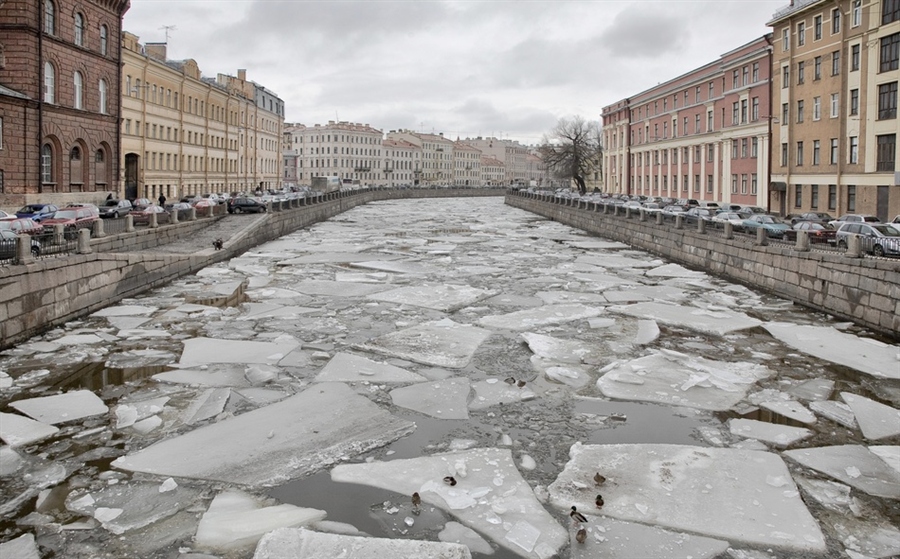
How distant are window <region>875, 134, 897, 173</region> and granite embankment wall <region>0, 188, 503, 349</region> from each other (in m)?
28.2

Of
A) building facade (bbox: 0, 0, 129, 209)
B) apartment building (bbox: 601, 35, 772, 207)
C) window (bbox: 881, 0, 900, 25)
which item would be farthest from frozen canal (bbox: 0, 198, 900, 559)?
apartment building (bbox: 601, 35, 772, 207)

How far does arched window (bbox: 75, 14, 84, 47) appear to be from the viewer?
119 ft

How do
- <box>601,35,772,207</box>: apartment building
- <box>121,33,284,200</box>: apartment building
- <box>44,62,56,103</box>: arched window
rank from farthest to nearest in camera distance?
1. <box>601,35,772,207</box>: apartment building
2. <box>121,33,284,200</box>: apartment building
3. <box>44,62,56,103</box>: arched window

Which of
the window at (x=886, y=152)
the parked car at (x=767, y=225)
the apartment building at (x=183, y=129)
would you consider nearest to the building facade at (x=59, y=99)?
the apartment building at (x=183, y=129)

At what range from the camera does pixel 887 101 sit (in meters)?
34.0

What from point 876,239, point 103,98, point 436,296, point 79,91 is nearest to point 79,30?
point 79,91

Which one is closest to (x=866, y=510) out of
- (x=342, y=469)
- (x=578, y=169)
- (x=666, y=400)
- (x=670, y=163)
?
(x=666, y=400)

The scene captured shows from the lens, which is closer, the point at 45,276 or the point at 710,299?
the point at 45,276

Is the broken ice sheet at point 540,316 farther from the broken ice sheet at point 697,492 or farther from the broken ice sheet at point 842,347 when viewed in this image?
the broken ice sheet at point 697,492

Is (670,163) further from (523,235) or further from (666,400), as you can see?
(666,400)

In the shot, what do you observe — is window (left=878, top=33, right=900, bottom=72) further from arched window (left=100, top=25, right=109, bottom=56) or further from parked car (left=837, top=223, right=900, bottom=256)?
arched window (left=100, top=25, right=109, bottom=56)

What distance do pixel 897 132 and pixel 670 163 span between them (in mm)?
33362

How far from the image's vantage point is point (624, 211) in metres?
41.2

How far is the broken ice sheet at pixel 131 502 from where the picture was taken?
696 centimetres
